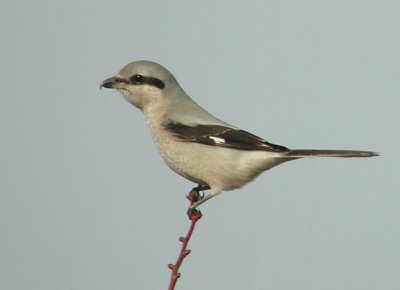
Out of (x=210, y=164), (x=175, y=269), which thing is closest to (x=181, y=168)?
(x=210, y=164)

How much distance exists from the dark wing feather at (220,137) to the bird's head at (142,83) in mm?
397

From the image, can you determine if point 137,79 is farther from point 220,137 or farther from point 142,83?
point 220,137

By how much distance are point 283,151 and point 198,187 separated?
62 centimetres

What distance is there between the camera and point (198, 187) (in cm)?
418

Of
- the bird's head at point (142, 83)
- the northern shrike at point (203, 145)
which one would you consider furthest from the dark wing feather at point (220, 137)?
the bird's head at point (142, 83)

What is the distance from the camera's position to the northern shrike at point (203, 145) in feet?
13.0

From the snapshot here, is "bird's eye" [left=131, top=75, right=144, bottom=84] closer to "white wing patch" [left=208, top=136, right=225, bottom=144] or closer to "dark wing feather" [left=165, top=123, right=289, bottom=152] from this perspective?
"dark wing feather" [left=165, top=123, right=289, bottom=152]

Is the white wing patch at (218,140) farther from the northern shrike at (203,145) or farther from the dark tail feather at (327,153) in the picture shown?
the dark tail feather at (327,153)

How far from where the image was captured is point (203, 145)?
4086 mm

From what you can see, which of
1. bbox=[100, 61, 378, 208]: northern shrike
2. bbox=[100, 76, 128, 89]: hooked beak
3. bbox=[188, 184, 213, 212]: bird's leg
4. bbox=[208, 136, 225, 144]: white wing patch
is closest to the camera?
bbox=[188, 184, 213, 212]: bird's leg

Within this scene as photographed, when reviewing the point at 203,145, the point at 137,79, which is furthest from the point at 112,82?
the point at 203,145

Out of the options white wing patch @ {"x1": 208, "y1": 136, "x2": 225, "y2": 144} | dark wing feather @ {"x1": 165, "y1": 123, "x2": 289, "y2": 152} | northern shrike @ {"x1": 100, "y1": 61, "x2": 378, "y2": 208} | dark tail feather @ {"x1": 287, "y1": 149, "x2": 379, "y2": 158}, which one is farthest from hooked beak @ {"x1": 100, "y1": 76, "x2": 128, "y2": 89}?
dark tail feather @ {"x1": 287, "y1": 149, "x2": 379, "y2": 158}

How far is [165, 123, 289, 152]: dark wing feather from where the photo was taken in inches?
158

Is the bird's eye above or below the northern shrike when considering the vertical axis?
above
